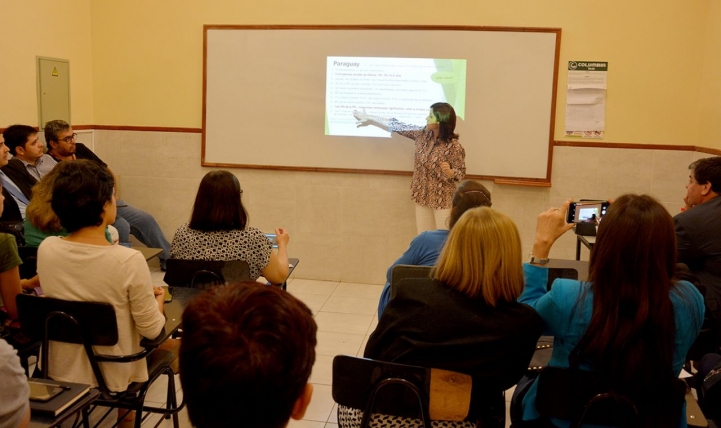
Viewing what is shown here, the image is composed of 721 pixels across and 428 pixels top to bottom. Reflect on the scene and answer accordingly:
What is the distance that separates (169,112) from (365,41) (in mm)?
1995

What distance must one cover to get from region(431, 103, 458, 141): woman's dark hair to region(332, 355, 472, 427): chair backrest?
356 cm

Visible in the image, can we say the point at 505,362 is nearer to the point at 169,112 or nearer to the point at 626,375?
the point at 626,375

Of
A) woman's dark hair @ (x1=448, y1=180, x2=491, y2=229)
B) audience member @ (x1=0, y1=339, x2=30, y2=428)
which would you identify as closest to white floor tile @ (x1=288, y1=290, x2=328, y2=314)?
woman's dark hair @ (x1=448, y1=180, x2=491, y2=229)

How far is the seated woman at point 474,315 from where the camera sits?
203 centimetres

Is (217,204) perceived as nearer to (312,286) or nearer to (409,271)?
(409,271)

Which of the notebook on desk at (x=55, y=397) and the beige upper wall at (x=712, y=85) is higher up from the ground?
the beige upper wall at (x=712, y=85)

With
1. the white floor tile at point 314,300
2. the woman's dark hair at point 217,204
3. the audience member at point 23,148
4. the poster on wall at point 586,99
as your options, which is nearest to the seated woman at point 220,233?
the woman's dark hair at point 217,204

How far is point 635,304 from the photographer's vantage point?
1.97m

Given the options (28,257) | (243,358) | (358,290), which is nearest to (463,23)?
(358,290)

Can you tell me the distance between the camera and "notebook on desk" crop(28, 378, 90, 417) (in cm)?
173

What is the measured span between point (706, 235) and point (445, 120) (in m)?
2.48

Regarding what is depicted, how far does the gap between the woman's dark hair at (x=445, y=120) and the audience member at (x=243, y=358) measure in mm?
4543

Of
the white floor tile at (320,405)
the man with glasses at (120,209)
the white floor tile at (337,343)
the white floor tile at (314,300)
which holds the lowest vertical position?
the white floor tile at (320,405)

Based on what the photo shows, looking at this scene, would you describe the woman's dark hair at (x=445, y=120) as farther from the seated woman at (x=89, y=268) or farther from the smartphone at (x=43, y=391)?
the smartphone at (x=43, y=391)
